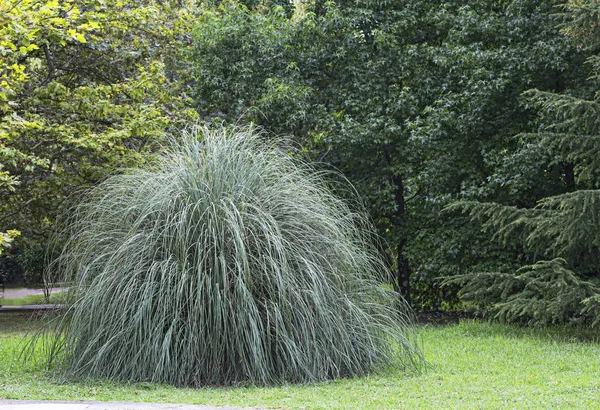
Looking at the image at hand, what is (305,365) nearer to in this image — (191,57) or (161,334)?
(161,334)

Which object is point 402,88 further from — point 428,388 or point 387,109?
point 428,388

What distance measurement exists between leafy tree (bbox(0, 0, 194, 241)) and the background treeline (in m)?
0.04

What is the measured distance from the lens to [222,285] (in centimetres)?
774

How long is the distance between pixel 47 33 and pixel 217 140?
11.1ft

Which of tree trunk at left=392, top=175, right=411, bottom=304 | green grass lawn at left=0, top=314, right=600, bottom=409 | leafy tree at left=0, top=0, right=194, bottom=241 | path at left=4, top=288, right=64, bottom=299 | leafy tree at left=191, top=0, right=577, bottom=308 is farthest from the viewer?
path at left=4, top=288, right=64, bottom=299

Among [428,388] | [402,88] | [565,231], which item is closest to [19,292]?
[402,88]

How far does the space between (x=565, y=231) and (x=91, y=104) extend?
7763mm

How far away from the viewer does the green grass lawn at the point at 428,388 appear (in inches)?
260

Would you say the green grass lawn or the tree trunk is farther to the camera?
the tree trunk

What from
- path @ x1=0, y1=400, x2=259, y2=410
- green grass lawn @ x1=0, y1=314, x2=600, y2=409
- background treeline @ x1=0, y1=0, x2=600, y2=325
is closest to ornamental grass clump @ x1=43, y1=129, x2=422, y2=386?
green grass lawn @ x1=0, y1=314, x2=600, y2=409

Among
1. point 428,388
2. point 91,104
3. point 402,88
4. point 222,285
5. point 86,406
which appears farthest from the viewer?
point 402,88

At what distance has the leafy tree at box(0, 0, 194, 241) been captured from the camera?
12.6 m

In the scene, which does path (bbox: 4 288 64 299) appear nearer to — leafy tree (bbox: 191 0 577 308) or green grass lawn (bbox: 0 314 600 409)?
leafy tree (bbox: 191 0 577 308)

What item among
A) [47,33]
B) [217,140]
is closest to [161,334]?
[217,140]
